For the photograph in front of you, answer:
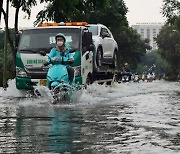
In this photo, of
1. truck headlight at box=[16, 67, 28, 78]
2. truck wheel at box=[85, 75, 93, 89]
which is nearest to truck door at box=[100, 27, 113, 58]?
truck wheel at box=[85, 75, 93, 89]

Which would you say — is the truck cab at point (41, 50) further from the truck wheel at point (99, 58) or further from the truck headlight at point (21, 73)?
the truck wheel at point (99, 58)

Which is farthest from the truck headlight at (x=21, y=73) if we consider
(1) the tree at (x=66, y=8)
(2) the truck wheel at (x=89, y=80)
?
(1) the tree at (x=66, y=8)

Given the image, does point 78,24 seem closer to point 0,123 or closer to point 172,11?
point 0,123

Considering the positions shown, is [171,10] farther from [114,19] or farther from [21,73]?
[21,73]

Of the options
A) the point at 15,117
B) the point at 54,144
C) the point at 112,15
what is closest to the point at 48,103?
the point at 15,117

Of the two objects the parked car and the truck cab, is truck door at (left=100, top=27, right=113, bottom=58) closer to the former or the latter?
the parked car

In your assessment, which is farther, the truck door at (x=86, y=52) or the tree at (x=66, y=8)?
the tree at (x=66, y=8)

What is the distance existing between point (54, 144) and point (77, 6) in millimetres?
25820

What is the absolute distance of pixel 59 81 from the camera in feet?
43.5

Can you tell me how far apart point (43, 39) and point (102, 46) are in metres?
3.10

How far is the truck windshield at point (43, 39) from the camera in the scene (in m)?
16.1

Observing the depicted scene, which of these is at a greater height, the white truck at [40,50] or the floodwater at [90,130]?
the white truck at [40,50]

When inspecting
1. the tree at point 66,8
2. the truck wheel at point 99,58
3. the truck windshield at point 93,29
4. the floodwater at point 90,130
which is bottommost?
the floodwater at point 90,130

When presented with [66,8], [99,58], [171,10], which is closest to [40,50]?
[99,58]
